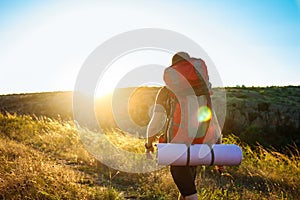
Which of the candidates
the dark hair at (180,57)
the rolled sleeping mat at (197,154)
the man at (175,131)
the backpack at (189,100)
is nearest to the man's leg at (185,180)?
the man at (175,131)

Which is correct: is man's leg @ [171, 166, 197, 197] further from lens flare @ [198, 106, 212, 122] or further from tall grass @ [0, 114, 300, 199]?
tall grass @ [0, 114, 300, 199]

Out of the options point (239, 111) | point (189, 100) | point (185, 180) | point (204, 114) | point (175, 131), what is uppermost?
point (189, 100)

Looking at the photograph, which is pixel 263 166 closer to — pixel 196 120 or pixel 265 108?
pixel 196 120

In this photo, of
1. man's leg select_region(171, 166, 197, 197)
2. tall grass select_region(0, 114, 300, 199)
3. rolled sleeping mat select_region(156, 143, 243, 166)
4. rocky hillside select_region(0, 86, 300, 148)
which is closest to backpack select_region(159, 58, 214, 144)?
rolled sleeping mat select_region(156, 143, 243, 166)

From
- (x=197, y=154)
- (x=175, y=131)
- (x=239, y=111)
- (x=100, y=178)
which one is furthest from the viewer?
(x=239, y=111)

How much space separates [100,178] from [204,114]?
360 cm

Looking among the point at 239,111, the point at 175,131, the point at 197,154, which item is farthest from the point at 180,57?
the point at 239,111

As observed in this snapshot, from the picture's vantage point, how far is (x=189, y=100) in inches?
118

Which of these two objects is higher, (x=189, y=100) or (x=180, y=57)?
(x=180, y=57)

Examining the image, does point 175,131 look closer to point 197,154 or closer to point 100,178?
point 197,154

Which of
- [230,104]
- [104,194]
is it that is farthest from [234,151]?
[230,104]

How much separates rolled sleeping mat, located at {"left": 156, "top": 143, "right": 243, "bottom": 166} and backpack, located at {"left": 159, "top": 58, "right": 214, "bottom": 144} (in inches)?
5.3

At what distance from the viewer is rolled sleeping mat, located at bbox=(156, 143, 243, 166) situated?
2850 mm

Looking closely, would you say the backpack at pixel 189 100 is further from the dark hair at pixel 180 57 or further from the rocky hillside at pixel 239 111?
the rocky hillside at pixel 239 111
